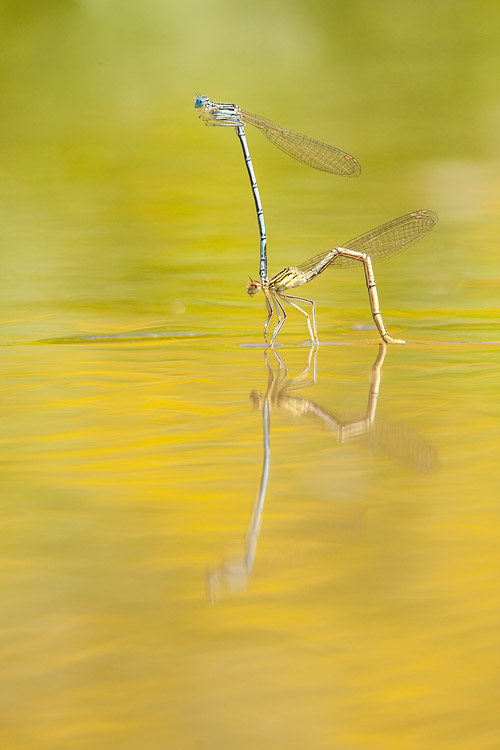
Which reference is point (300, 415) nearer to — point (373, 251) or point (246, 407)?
point (246, 407)

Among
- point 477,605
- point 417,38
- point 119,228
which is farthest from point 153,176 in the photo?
point 477,605

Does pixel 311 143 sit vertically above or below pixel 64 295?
above

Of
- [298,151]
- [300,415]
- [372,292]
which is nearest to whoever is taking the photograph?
[300,415]

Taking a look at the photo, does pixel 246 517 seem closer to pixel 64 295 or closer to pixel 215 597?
pixel 215 597

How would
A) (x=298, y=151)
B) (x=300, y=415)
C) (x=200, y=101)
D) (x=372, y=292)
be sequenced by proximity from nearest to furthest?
(x=300, y=415)
(x=200, y=101)
(x=372, y=292)
(x=298, y=151)

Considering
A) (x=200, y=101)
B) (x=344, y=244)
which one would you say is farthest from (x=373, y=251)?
(x=200, y=101)

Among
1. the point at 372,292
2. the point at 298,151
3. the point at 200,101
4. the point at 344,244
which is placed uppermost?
the point at 200,101

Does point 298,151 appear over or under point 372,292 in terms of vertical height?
over
